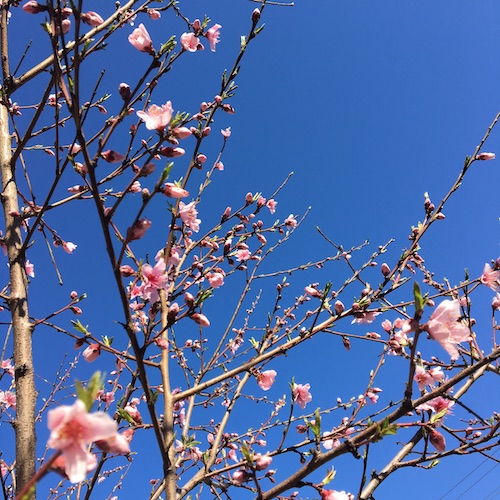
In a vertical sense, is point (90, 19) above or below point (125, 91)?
above

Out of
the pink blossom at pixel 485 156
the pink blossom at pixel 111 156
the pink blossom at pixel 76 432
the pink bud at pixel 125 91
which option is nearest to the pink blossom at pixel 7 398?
the pink blossom at pixel 111 156

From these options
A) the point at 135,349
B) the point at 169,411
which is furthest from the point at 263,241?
the point at 135,349

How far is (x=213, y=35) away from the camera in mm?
3076

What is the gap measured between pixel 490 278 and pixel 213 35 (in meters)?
2.73

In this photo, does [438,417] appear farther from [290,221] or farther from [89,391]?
[290,221]

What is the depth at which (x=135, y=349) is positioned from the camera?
63.0 inches

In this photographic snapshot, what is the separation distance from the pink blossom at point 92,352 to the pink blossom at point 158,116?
1.08 m

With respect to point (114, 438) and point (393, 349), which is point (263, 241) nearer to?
point (393, 349)

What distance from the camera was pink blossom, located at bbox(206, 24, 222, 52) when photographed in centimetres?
305

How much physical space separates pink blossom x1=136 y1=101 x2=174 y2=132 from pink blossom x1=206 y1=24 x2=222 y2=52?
1625 mm

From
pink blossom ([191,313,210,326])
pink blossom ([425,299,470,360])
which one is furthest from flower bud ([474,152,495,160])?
pink blossom ([191,313,210,326])

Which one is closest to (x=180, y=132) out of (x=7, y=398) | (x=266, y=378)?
(x=266, y=378)

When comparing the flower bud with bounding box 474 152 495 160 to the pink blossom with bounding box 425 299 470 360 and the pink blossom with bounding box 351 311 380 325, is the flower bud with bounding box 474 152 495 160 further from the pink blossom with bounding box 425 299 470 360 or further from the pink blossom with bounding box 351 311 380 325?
the pink blossom with bounding box 425 299 470 360

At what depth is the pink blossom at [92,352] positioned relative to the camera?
195 centimetres
